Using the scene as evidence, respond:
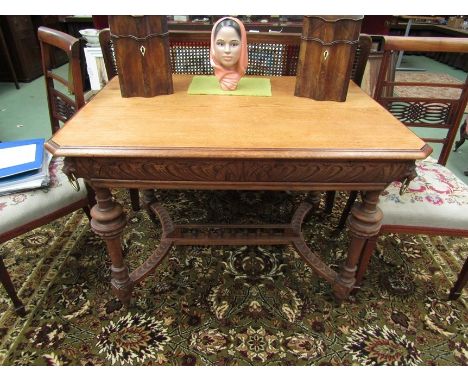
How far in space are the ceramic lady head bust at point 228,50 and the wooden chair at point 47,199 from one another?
0.55 metres

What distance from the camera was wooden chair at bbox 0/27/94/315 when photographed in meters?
1.21

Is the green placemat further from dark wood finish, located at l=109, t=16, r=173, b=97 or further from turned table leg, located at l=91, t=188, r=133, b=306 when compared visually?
turned table leg, located at l=91, t=188, r=133, b=306

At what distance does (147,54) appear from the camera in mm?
1179

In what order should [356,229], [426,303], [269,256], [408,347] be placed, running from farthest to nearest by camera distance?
1. [269,256]
2. [426,303]
3. [408,347]
4. [356,229]

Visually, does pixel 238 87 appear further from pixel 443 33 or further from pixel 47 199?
pixel 443 33

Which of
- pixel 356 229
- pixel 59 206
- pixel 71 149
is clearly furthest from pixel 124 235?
pixel 356 229

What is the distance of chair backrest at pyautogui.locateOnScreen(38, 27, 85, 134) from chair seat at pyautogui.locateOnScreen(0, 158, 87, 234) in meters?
0.32

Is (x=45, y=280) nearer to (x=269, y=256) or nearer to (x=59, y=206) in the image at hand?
(x=59, y=206)

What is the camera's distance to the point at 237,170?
3.13ft

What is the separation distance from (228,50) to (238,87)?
0.18m

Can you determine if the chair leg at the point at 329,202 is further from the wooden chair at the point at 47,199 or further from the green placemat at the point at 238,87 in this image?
the wooden chair at the point at 47,199

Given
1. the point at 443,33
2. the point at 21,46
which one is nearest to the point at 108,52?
the point at 21,46

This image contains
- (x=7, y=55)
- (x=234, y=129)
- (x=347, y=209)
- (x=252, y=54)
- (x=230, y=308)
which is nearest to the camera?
(x=234, y=129)

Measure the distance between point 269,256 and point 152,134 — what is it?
103cm
